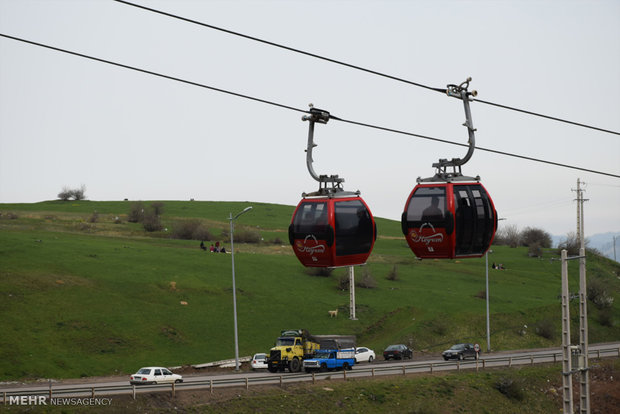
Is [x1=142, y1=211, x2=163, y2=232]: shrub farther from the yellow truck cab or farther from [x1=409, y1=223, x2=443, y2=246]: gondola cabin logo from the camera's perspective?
[x1=409, y1=223, x2=443, y2=246]: gondola cabin logo

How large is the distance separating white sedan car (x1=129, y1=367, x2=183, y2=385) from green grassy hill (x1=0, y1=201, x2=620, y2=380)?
917 cm

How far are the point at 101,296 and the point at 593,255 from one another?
79120 millimetres

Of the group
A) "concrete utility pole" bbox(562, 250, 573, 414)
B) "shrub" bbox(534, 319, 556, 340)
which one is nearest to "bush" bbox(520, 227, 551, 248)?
"shrub" bbox(534, 319, 556, 340)

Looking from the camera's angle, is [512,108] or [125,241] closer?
[512,108]

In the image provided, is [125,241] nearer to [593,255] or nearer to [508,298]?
[508,298]

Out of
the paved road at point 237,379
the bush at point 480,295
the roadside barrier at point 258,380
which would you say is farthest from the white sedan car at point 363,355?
the bush at point 480,295

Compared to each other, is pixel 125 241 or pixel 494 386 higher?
pixel 125 241

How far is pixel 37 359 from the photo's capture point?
160ft

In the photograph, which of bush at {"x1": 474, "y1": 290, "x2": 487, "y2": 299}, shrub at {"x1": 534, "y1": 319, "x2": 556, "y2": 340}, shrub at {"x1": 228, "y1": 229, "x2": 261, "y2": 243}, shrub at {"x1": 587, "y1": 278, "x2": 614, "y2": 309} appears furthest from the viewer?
shrub at {"x1": 228, "y1": 229, "x2": 261, "y2": 243}

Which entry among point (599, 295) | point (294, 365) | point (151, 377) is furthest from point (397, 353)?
point (599, 295)

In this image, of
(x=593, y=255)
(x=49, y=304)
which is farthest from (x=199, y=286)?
(x=593, y=255)

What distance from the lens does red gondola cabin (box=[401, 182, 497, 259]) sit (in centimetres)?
1806

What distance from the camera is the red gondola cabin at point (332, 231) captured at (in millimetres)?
18094

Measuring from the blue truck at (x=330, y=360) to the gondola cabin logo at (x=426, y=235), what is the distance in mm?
28486
